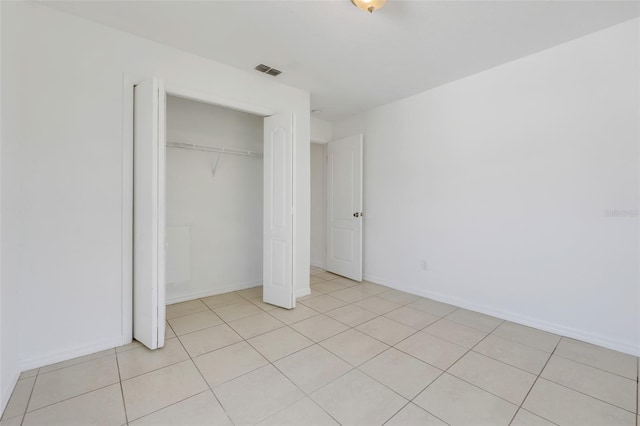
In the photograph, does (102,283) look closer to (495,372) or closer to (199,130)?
(199,130)

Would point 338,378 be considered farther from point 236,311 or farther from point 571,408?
point 236,311

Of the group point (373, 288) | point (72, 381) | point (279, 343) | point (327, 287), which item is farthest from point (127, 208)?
point (373, 288)

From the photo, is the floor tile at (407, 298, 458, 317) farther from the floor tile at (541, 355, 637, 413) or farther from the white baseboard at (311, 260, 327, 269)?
the white baseboard at (311, 260, 327, 269)

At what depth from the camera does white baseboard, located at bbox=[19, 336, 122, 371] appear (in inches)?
78.1

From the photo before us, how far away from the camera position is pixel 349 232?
14.4 ft

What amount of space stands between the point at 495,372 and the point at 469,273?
1354 millimetres

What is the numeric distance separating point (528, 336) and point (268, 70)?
368 centimetres

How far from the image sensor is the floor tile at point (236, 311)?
2.92 meters

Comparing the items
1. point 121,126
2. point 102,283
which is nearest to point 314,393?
point 102,283

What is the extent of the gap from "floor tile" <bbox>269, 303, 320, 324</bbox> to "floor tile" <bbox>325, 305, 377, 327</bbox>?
21 centimetres

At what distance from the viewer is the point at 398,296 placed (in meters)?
3.63

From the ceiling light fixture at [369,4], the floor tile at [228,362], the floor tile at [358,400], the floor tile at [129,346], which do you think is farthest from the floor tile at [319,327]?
the ceiling light fixture at [369,4]

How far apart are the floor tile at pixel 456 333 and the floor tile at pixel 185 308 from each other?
94.4 inches

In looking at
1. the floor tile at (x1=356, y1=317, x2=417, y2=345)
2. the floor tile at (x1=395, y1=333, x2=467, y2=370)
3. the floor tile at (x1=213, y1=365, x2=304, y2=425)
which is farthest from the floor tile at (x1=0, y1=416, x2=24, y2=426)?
the floor tile at (x1=395, y1=333, x2=467, y2=370)
